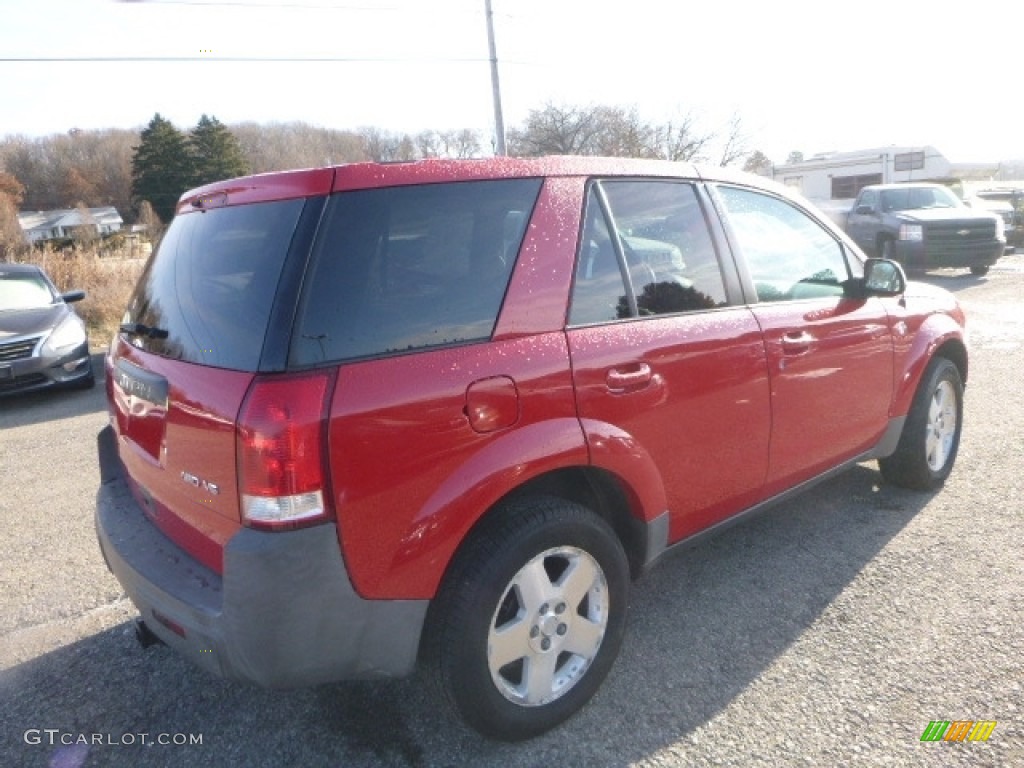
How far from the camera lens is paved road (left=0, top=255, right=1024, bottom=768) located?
91.7 inches

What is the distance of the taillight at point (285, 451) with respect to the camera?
182cm

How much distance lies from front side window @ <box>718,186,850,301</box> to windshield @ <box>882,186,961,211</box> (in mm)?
13206

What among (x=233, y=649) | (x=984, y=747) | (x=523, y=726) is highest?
(x=233, y=649)

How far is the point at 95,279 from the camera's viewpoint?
13.5 metres

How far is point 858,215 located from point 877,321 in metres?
13.7

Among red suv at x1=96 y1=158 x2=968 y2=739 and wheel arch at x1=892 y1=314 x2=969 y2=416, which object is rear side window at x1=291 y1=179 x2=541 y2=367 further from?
wheel arch at x1=892 y1=314 x2=969 y2=416

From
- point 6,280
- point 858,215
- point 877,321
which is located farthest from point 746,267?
point 858,215

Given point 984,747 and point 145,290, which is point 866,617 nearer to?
point 984,747

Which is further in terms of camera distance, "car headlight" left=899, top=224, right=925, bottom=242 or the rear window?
"car headlight" left=899, top=224, right=925, bottom=242

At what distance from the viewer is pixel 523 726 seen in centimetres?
231

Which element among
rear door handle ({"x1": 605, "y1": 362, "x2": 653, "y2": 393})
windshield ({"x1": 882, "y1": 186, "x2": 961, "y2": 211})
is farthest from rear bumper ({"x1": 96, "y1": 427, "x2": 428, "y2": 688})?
windshield ({"x1": 882, "y1": 186, "x2": 961, "y2": 211})

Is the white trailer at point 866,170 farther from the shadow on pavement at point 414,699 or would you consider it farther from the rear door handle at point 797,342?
the shadow on pavement at point 414,699

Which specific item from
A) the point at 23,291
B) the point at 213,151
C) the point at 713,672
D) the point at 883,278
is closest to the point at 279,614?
the point at 713,672
